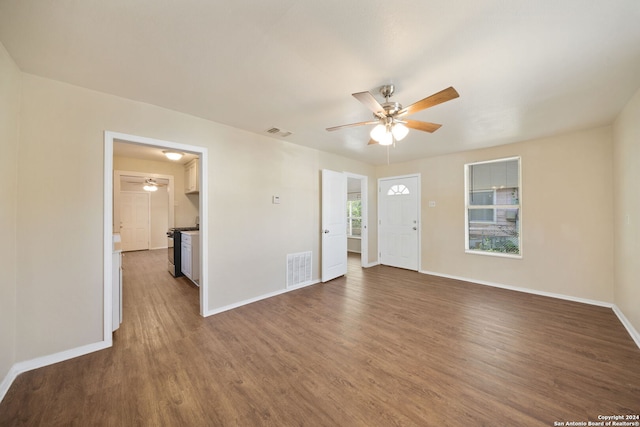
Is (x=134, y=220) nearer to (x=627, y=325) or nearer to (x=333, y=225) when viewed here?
(x=333, y=225)

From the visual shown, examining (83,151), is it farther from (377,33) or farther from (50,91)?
(377,33)

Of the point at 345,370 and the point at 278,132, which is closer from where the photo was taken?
the point at 345,370

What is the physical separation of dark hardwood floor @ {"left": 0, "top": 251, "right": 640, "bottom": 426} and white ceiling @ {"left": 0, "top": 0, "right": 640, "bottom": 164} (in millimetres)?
2460

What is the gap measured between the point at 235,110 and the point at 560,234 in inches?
194

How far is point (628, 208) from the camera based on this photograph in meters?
2.57

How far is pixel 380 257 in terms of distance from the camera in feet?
18.7

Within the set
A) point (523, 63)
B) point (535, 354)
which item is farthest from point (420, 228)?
point (523, 63)

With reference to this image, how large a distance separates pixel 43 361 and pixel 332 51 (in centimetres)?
348

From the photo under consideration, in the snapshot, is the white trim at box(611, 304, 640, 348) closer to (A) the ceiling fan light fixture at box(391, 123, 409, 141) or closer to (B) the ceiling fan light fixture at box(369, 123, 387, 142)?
(A) the ceiling fan light fixture at box(391, 123, 409, 141)

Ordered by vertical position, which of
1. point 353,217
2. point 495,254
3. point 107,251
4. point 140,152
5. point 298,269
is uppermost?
point 140,152

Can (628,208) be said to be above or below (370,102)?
below

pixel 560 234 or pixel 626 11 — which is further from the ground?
pixel 626 11

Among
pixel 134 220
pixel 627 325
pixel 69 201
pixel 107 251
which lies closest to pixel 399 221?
pixel 627 325

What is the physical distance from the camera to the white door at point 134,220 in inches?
292
